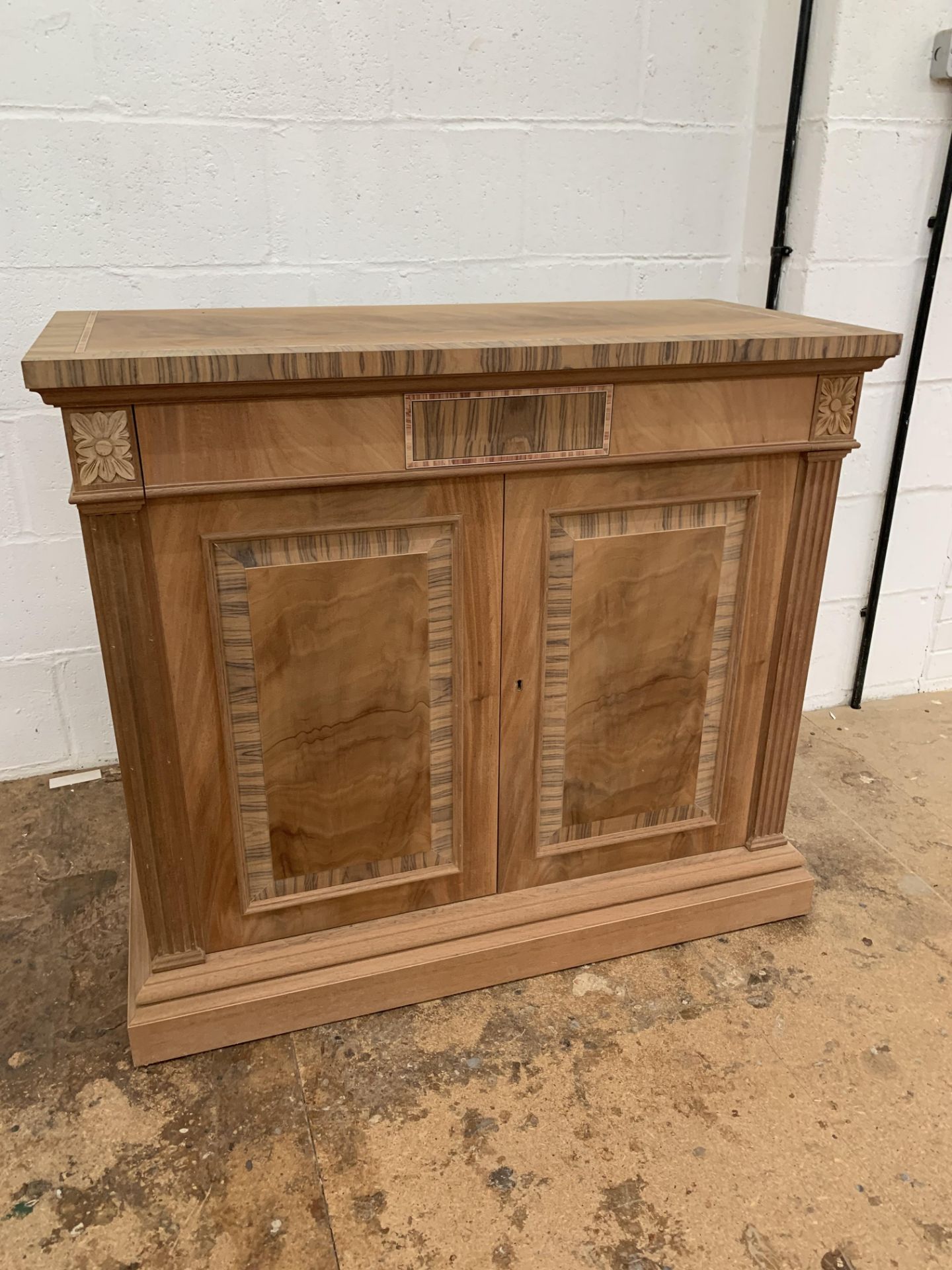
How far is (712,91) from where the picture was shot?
6.00ft

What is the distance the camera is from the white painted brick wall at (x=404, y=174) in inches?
62.1

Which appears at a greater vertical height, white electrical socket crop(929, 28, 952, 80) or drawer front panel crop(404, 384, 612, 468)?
white electrical socket crop(929, 28, 952, 80)

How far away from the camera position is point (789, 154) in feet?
5.94

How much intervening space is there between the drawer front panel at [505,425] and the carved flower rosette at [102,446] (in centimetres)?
33

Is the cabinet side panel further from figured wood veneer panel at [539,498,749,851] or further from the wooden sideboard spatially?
figured wood veneer panel at [539,498,749,851]

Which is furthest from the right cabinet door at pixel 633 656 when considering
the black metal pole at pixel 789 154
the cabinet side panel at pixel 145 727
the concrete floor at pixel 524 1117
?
the black metal pole at pixel 789 154

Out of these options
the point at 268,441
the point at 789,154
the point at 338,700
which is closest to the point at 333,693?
the point at 338,700

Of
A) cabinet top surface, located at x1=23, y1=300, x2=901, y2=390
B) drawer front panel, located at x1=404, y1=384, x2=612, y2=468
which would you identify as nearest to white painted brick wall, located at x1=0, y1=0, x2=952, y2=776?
cabinet top surface, located at x1=23, y1=300, x2=901, y2=390

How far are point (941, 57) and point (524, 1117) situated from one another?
1.95m

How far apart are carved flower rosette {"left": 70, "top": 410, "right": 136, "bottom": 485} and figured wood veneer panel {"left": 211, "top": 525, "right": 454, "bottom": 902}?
0.15m

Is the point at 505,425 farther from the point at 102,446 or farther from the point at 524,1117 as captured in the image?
the point at 524,1117

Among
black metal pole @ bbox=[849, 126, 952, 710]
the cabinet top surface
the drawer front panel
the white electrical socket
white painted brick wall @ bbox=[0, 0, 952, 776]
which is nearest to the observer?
the cabinet top surface

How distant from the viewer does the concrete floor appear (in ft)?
3.55

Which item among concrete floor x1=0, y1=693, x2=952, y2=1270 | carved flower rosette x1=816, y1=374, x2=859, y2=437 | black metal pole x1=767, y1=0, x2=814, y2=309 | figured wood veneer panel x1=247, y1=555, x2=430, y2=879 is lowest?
concrete floor x1=0, y1=693, x2=952, y2=1270
